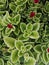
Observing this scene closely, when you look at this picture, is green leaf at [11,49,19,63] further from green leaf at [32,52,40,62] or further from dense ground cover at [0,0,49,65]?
Result: green leaf at [32,52,40,62]

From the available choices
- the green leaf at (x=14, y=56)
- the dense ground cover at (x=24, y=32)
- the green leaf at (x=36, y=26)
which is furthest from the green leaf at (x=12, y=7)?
the green leaf at (x=14, y=56)

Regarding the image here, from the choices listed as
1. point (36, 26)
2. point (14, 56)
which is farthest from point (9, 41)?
point (36, 26)

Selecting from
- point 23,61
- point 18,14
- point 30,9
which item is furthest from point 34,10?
point 23,61

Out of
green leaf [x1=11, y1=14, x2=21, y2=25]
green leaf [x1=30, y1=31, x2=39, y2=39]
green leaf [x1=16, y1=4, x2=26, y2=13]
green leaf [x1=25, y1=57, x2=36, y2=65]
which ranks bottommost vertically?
green leaf [x1=25, y1=57, x2=36, y2=65]

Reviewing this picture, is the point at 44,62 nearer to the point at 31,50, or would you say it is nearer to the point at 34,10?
the point at 31,50

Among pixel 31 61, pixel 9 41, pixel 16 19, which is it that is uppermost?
pixel 16 19

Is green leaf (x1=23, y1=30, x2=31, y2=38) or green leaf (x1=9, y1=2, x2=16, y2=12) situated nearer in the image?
green leaf (x1=23, y1=30, x2=31, y2=38)

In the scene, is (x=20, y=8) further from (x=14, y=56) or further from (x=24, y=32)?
(x=14, y=56)

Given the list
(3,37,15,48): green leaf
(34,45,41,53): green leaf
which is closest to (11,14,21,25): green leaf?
(3,37,15,48): green leaf

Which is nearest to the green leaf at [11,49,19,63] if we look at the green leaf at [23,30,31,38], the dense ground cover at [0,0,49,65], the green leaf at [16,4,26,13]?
the dense ground cover at [0,0,49,65]

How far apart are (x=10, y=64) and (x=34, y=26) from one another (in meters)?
0.32

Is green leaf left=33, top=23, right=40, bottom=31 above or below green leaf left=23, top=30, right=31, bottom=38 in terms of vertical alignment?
above

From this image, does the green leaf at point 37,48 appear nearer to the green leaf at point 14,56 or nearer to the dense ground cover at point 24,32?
the dense ground cover at point 24,32

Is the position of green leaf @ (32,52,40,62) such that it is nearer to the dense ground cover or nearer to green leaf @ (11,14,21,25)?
the dense ground cover
